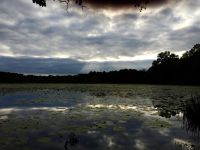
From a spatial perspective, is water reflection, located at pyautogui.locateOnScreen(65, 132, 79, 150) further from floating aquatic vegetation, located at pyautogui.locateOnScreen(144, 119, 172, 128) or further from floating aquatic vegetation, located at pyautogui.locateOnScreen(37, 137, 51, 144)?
floating aquatic vegetation, located at pyautogui.locateOnScreen(144, 119, 172, 128)

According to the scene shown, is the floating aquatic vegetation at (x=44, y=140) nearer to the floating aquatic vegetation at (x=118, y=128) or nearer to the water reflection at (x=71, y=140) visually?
the water reflection at (x=71, y=140)

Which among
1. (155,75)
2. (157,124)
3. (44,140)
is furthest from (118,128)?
(155,75)

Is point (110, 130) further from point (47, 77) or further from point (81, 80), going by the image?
point (47, 77)

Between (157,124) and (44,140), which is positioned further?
(157,124)

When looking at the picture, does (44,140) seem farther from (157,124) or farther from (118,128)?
(157,124)

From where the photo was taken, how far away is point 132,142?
8836mm

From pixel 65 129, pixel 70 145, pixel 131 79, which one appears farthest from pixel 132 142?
pixel 131 79

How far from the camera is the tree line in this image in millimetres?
58722

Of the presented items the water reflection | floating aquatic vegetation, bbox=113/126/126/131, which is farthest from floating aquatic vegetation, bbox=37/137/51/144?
floating aquatic vegetation, bbox=113/126/126/131

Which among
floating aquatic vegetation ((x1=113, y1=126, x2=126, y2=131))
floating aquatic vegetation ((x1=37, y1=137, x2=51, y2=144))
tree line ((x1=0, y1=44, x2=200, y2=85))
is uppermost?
tree line ((x1=0, y1=44, x2=200, y2=85))

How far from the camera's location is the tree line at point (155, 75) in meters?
58.7

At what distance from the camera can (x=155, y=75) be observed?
226ft

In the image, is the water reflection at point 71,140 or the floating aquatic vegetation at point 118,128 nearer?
the water reflection at point 71,140

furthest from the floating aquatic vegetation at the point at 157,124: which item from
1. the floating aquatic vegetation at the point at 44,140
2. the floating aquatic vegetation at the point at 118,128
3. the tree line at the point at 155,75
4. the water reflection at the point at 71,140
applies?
the tree line at the point at 155,75
